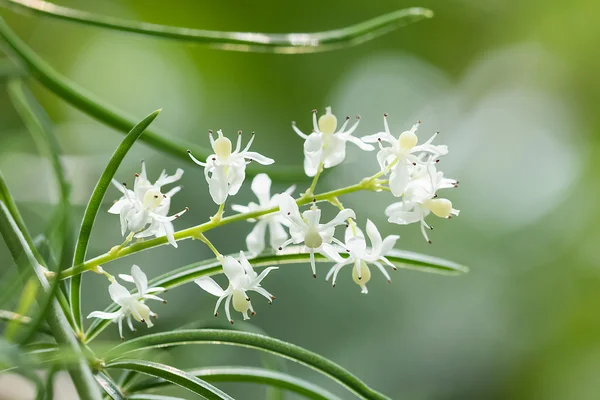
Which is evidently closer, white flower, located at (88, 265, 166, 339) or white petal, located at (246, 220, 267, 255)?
white flower, located at (88, 265, 166, 339)

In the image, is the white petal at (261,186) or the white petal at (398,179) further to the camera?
the white petal at (261,186)

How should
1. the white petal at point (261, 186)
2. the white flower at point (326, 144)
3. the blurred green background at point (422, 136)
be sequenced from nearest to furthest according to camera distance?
1. the white flower at point (326, 144)
2. the white petal at point (261, 186)
3. the blurred green background at point (422, 136)

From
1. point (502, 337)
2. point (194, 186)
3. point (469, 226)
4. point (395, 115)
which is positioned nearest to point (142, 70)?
point (194, 186)

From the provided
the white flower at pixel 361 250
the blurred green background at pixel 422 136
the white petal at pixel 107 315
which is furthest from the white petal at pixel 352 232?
the blurred green background at pixel 422 136

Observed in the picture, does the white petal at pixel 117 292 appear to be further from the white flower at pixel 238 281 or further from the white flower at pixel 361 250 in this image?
the white flower at pixel 361 250

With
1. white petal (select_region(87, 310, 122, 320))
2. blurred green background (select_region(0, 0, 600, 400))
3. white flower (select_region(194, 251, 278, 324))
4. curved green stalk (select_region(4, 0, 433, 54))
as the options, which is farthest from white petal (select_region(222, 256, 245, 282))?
blurred green background (select_region(0, 0, 600, 400))

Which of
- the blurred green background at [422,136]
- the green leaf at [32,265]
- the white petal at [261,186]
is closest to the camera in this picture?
the green leaf at [32,265]

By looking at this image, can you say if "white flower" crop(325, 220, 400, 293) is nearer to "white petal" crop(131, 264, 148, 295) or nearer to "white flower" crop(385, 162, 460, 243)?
"white flower" crop(385, 162, 460, 243)
